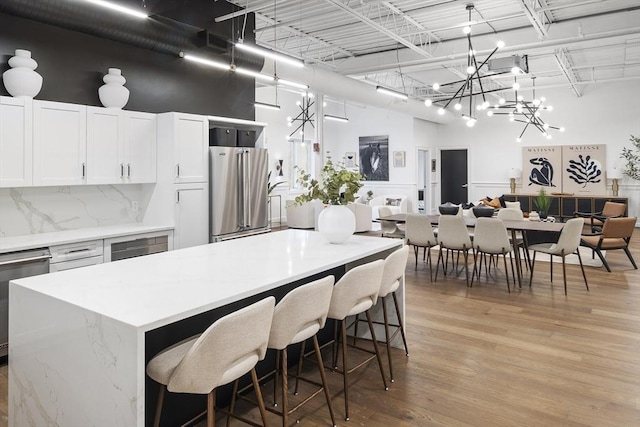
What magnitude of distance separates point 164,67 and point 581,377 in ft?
16.9

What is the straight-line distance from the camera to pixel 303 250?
321cm

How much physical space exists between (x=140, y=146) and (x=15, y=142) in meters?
1.26

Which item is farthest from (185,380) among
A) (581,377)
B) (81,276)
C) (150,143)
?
(150,143)

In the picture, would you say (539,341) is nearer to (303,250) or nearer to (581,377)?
(581,377)

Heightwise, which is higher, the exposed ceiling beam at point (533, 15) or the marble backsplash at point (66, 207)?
the exposed ceiling beam at point (533, 15)

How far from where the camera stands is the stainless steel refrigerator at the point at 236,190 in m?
5.27

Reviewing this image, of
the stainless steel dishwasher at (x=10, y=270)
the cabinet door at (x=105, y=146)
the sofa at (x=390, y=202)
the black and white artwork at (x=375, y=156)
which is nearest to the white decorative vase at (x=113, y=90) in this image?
the cabinet door at (x=105, y=146)

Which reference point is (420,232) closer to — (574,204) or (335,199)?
(335,199)

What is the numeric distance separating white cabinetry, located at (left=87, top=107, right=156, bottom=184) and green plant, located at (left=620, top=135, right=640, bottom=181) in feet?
Answer: 38.6

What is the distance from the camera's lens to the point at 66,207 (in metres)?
4.42

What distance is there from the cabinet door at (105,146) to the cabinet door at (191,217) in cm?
67

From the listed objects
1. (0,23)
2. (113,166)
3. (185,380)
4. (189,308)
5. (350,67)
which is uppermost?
(350,67)

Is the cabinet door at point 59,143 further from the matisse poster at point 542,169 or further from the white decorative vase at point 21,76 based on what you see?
the matisse poster at point 542,169

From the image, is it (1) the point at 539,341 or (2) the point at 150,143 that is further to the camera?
(2) the point at 150,143
